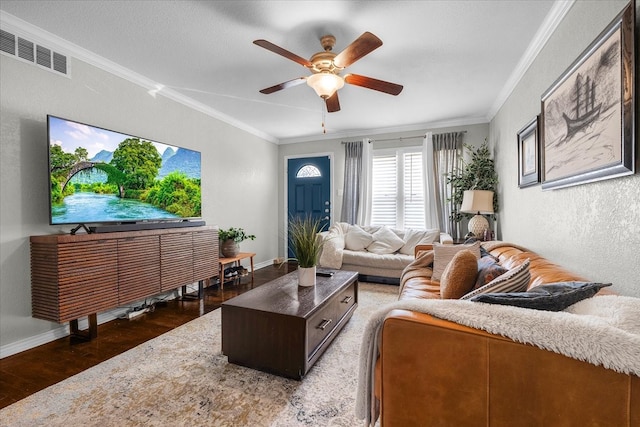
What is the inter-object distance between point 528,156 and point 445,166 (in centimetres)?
199

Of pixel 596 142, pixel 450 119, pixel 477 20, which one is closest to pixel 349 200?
pixel 450 119

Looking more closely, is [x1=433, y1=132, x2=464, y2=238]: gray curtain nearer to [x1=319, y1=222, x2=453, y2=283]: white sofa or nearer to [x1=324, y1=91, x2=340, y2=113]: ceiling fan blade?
[x1=319, y1=222, x2=453, y2=283]: white sofa

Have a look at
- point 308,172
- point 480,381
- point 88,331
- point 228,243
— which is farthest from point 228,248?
point 480,381

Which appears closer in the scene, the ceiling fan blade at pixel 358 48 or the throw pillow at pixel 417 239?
the ceiling fan blade at pixel 358 48

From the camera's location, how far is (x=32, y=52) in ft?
7.28

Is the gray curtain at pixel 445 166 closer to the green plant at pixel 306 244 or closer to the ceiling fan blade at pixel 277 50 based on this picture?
the green plant at pixel 306 244

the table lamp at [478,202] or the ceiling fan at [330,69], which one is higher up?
the ceiling fan at [330,69]

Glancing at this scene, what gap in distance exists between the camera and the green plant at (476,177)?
150 inches

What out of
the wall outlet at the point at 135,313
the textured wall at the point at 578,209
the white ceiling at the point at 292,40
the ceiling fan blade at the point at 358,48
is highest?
the white ceiling at the point at 292,40

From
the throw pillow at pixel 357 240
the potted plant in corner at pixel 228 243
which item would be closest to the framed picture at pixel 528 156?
the throw pillow at pixel 357 240

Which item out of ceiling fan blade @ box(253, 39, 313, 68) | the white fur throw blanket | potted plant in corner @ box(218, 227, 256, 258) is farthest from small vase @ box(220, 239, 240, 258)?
the white fur throw blanket

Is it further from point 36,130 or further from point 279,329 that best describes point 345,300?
point 36,130

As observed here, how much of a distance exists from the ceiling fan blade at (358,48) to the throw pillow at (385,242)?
2904 mm

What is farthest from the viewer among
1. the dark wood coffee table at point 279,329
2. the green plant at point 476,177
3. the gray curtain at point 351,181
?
the gray curtain at point 351,181
